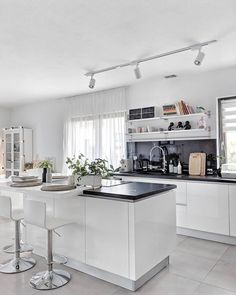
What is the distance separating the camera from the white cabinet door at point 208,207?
133 inches

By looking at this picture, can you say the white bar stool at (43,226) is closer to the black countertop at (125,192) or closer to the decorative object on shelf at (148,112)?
the black countertop at (125,192)

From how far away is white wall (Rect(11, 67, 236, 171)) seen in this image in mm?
4098

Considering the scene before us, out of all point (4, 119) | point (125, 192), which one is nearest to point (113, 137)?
point (125, 192)

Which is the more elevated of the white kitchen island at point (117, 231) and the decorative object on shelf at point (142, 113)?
the decorative object on shelf at point (142, 113)

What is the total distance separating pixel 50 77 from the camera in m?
4.41

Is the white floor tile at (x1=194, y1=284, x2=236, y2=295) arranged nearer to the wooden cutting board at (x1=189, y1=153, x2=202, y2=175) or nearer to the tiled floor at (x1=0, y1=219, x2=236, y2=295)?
the tiled floor at (x1=0, y1=219, x2=236, y2=295)

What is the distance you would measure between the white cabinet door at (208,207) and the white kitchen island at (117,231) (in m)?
0.95

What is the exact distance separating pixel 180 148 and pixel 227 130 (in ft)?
2.61

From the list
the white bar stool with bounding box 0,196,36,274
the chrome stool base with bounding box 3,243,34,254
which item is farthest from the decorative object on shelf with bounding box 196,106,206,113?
the chrome stool base with bounding box 3,243,34,254

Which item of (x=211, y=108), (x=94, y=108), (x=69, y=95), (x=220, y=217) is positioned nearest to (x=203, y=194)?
(x=220, y=217)

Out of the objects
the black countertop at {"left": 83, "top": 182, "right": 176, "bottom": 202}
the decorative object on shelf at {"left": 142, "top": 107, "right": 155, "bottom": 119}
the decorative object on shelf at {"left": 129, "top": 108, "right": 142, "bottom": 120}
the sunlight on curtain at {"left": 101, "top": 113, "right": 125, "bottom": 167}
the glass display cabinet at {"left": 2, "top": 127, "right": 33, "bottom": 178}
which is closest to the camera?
the black countertop at {"left": 83, "top": 182, "right": 176, "bottom": 202}

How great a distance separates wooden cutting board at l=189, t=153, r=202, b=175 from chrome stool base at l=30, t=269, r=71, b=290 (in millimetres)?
2369

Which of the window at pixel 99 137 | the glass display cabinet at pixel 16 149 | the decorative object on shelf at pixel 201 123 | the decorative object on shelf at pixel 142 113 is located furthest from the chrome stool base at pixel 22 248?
the glass display cabinet at pixel 16 149

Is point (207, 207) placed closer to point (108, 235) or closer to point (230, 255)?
point (230, 255)
